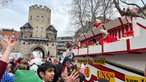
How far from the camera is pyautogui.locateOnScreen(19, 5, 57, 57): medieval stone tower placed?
70.9 meters

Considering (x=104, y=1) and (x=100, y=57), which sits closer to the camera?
(x=100, y=57)

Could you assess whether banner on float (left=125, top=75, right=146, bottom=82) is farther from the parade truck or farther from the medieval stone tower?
the medieval stone tower

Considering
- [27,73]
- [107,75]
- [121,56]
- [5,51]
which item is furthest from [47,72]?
[107,75]

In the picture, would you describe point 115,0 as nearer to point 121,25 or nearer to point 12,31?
point 121,25

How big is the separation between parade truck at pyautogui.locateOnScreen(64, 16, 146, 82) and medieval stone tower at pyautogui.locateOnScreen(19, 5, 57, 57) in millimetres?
64172

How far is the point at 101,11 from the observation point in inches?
1067

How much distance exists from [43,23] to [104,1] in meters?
48.9

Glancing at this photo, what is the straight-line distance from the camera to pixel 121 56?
5527 mm

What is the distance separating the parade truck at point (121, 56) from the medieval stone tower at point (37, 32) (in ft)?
211

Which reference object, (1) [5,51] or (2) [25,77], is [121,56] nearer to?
(2) [25,77]

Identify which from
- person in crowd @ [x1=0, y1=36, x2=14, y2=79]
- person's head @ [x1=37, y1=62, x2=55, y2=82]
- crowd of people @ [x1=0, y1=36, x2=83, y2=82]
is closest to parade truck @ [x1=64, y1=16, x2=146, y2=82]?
crowd of people @ [x1=0, y1=36, x2=83, y2=82]

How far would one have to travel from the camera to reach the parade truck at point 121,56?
4613 millimetres

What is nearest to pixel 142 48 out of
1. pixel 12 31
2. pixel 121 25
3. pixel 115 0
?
pixel 121 25

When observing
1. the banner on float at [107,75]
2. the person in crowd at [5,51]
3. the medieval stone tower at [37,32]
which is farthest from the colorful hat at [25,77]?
the medieval stone tower at [37,32]
